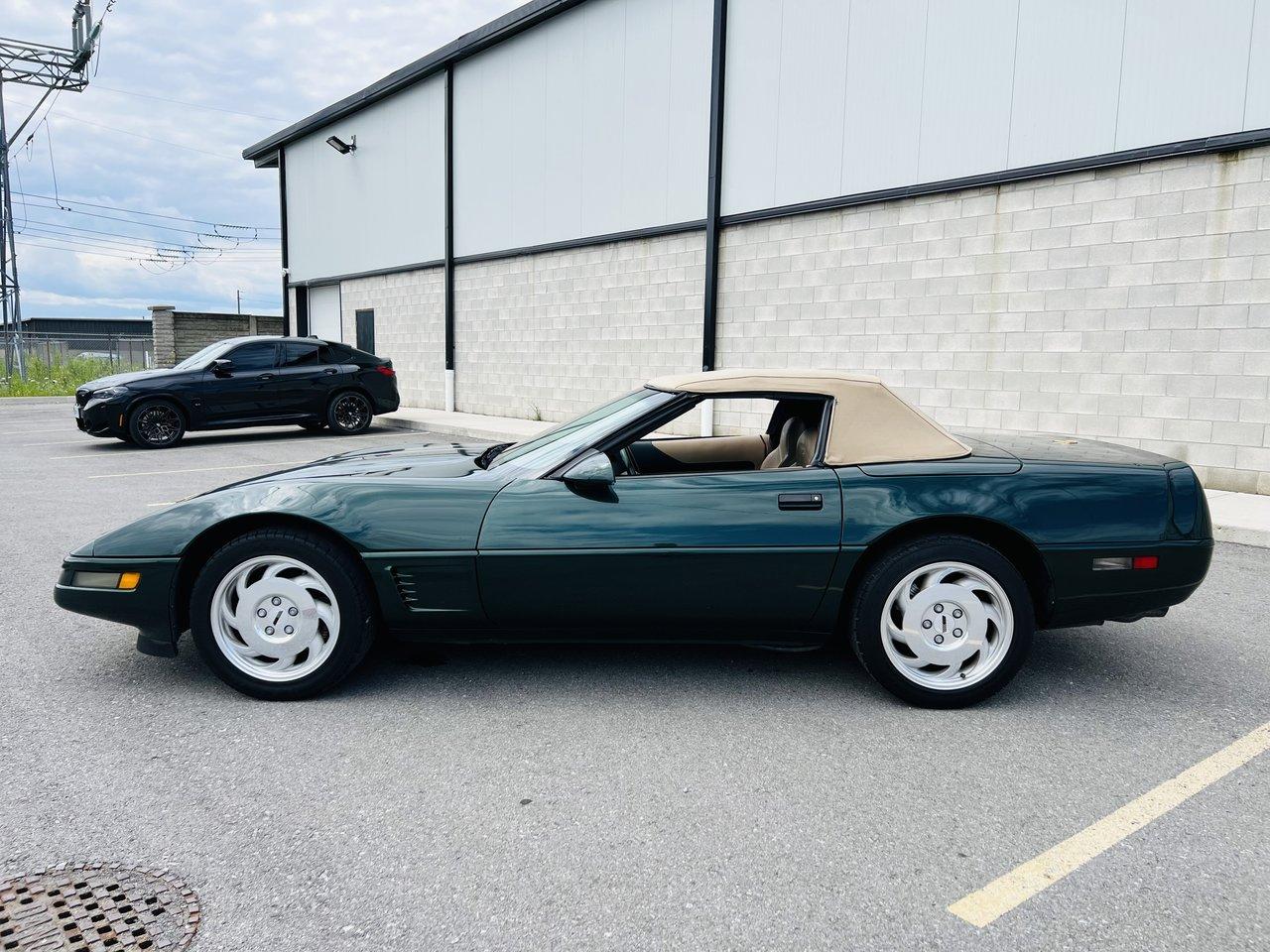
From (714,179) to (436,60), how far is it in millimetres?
8809

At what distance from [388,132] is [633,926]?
823 inches

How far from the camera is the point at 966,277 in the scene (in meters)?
9.49

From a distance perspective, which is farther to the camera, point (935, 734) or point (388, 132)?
point (388, 132)

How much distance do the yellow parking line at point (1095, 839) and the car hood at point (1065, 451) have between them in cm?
107

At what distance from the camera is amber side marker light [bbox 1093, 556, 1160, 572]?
329 cm

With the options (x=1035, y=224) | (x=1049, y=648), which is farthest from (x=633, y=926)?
(x=1035, y=224)

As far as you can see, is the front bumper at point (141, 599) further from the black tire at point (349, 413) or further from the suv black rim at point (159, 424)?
the black tire at point (349, 413)

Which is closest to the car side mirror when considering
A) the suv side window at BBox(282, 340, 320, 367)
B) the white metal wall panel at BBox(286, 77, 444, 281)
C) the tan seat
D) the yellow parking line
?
the tan seat

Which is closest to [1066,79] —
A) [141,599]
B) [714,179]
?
[714,179]

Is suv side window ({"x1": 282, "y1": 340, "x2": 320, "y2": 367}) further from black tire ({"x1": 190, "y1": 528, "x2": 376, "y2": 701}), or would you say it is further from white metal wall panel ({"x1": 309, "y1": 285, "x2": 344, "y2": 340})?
black tire ({"x1": 190, "y1": 528, "x2": 376, "y2": 701})

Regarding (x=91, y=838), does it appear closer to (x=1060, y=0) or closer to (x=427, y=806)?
(x=427, y=806)

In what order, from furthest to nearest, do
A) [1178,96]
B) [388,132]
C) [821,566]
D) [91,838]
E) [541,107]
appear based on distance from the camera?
[388,132]
[541,107]
[1178,96]
[821,566]
[91,838]

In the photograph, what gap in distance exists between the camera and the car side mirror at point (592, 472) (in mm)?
3203

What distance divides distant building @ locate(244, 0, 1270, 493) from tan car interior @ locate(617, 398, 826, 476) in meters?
5.65
